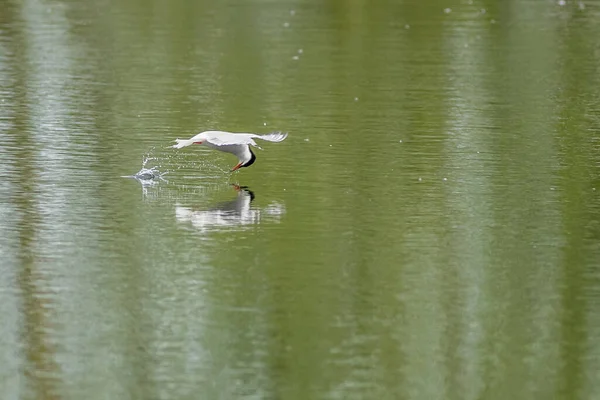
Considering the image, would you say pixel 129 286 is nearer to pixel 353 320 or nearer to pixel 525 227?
pixel 353 320

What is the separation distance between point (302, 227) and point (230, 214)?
33.2 inches

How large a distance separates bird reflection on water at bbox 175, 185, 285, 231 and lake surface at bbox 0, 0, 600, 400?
0.13ft

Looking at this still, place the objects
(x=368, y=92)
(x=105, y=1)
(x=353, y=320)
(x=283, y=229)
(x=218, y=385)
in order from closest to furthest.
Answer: (x=218, y=385), (x=353, y=320), (x=283, y=229), (x=368, y=92), (x=105, y=1)

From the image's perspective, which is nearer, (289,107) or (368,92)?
(289,107)

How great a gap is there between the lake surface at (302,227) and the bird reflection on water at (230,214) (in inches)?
1.6

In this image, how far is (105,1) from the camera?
30703 mm

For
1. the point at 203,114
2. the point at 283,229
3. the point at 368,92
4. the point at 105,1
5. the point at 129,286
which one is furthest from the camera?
the point at 105,1

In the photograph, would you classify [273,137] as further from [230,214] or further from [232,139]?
[230,214]

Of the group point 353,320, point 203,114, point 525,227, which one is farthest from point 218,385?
point 203,114

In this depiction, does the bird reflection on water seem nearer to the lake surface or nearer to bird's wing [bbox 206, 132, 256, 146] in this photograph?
the lake surface

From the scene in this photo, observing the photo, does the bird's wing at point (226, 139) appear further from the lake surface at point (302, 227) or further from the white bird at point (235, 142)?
the lake surface at point (302, 227)

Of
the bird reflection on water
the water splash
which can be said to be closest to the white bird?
the water splash

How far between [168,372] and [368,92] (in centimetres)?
1148

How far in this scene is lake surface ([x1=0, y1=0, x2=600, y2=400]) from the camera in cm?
862
